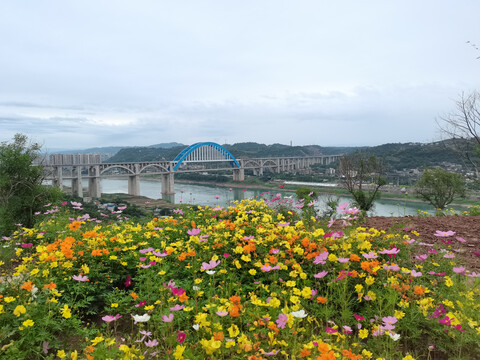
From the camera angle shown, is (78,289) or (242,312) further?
(78,289)

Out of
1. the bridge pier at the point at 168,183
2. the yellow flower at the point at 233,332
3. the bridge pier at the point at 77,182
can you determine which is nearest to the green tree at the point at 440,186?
the yellow flower at the point at 233,332

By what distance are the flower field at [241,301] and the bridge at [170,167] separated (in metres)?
34.5

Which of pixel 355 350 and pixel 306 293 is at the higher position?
pixel 306 293

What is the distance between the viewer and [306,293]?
75.0 inches

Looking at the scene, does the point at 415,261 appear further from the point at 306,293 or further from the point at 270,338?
the point at 270,338

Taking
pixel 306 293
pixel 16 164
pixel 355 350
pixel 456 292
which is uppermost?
pixel 16 164

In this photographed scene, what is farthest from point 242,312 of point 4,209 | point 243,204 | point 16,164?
point 16,164

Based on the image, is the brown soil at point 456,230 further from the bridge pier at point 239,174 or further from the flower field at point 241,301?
the bridge pier at point 239,174

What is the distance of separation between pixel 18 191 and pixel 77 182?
133 ft

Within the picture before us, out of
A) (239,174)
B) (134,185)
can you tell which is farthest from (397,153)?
(134,185)

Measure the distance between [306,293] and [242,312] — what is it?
0.41 metres

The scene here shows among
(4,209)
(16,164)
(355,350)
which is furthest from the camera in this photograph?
(16,164)

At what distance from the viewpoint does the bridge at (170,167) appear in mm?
43672

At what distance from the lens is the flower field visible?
1.69 metres
